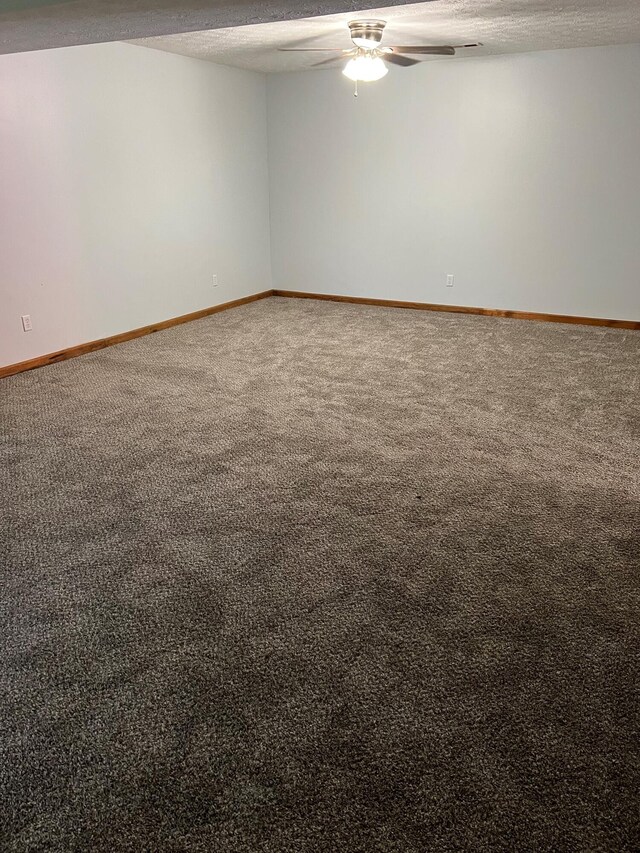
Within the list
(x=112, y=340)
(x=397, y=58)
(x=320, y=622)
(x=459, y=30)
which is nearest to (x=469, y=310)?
(x=397, y=58)

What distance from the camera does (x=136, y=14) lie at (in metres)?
2.24

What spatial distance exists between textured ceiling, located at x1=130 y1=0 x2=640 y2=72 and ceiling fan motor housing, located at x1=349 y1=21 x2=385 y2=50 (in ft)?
0.27

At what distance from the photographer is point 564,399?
4.35 metres

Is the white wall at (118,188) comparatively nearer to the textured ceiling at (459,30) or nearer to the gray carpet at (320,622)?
the textured ceiling at (459,30)

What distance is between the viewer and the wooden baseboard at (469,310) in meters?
6.19

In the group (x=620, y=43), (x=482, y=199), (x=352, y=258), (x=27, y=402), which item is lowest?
(x=27, y=402)

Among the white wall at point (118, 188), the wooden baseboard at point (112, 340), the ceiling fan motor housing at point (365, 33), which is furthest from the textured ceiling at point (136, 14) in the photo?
the wooden baseboard at point (112, 340)

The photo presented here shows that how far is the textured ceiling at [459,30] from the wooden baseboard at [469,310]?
226cm

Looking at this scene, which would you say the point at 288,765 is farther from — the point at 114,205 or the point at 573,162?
the point at 573,162

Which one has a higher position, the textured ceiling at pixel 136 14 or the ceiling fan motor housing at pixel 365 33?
the ceiling fan motor housing at pixel 365 33

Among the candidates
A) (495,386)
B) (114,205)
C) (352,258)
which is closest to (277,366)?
(495,386)

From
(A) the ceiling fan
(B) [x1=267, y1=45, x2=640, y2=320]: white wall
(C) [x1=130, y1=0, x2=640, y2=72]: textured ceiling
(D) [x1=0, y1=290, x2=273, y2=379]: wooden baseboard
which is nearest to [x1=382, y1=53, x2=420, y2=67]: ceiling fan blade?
(A) the ceiling fan

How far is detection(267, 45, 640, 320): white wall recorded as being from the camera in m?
5.84

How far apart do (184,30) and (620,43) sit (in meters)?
4.42
